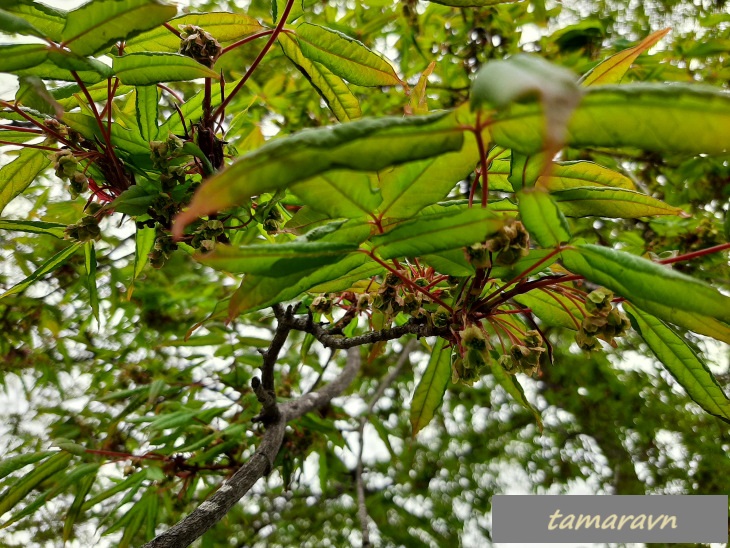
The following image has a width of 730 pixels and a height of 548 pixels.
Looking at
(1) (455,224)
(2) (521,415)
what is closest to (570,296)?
(1) (455,224)

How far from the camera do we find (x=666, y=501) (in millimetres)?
1696

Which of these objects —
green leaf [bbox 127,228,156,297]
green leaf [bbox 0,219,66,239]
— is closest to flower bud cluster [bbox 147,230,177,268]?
green leaf [bbox 127,228,156,297]

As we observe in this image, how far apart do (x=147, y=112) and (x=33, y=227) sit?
0.30 m

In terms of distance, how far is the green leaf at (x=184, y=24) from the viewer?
81 cm

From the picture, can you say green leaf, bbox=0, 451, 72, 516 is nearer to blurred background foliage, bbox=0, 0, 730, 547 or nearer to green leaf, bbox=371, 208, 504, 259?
blurred background foliage, bbox=0, 0, 730, 547

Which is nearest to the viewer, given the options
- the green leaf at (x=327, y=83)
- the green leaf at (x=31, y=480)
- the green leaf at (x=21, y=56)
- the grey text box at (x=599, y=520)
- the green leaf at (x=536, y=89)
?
the green leaf at (x=536, y=89)

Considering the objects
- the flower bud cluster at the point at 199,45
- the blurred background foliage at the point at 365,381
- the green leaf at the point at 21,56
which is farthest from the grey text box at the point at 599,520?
the green leaf at the point at 21,56

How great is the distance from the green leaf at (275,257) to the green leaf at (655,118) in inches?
9.4

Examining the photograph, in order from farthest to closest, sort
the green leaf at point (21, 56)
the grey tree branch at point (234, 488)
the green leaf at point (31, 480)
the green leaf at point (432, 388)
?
the green leaf at point (31, 480) → the green leaf at point (432, 388) → the grey tree branch at point (234, 488) → the green leaf at point (21, 56)

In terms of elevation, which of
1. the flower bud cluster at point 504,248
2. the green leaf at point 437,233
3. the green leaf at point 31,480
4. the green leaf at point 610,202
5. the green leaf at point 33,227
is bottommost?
the green leaf at point 31,480

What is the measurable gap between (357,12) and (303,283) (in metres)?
1.76

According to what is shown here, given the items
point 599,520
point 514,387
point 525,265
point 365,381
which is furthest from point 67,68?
point 365,381

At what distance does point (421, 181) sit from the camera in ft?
1.85

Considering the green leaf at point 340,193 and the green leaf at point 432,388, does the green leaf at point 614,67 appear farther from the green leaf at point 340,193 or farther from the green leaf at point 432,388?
the green leaf at point 432,388
